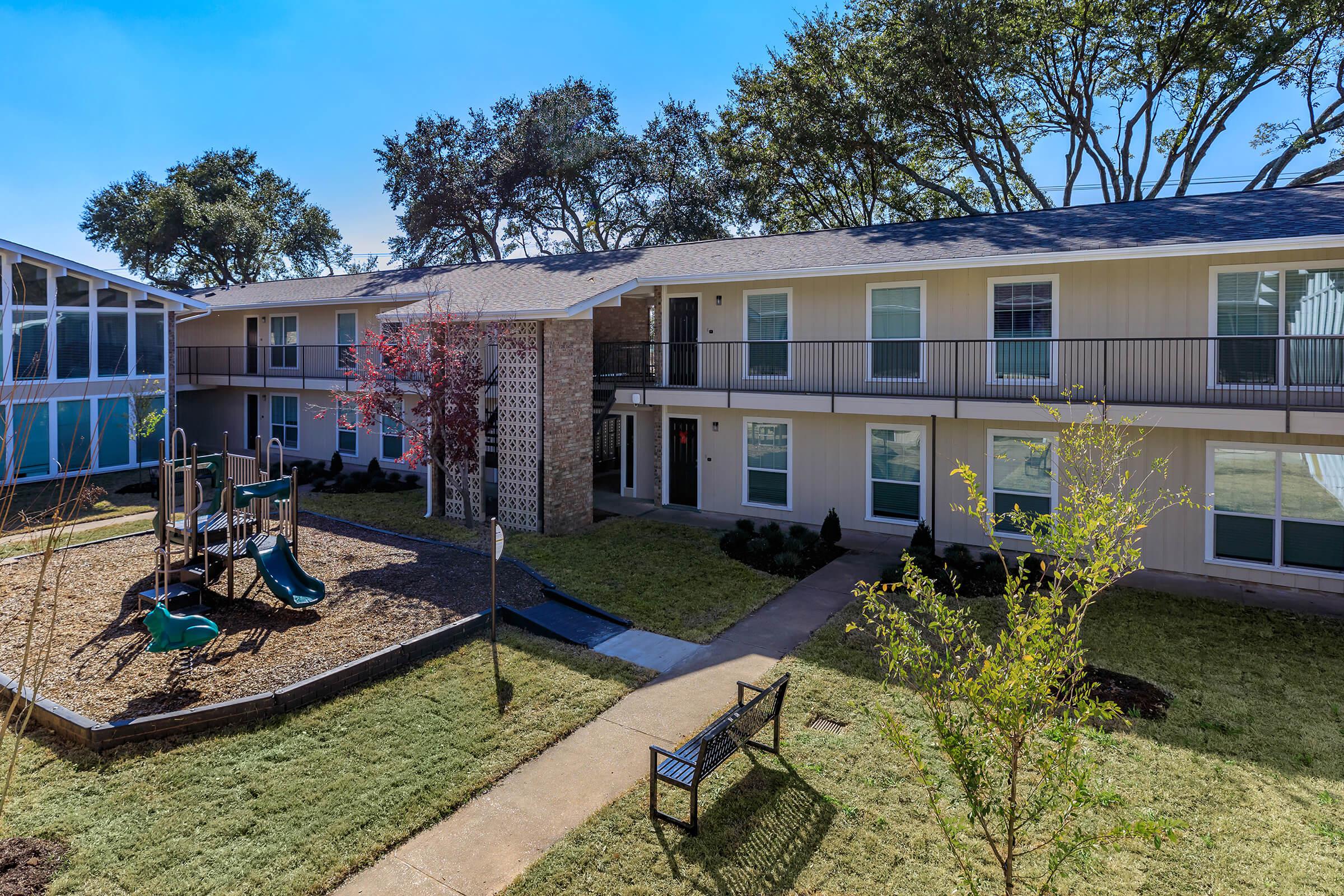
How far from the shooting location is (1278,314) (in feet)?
39.8

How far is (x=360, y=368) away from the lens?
21469mm

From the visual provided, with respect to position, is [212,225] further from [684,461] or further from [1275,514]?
[1275,514]

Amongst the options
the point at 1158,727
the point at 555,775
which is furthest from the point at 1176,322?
the point at 555,775

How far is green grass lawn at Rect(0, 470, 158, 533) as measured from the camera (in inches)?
638

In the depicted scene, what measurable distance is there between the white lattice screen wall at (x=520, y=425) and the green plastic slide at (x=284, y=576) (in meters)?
5.10

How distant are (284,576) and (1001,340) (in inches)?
480

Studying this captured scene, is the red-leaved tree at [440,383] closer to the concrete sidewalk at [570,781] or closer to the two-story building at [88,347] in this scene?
the concrete sidewalk at [570,781]

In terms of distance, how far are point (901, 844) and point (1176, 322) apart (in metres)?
10.8

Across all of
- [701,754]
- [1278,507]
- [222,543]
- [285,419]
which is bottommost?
[701,754]

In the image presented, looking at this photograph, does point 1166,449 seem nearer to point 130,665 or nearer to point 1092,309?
point 1092,309

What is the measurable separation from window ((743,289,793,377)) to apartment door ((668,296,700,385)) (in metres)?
1.27

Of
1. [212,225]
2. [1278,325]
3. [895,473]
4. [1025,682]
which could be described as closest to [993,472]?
[895,473]

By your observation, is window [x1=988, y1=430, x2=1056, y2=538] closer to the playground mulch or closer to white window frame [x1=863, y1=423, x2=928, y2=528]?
white window frame [x1=863, y1=423, x2=928, y2=528]

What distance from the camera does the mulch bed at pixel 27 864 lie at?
5309 mm
